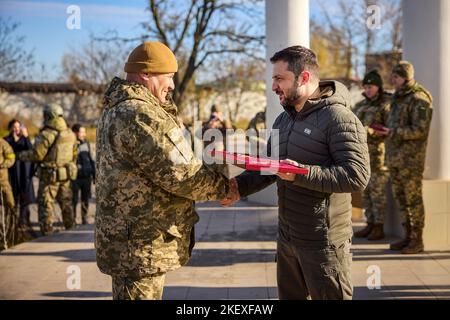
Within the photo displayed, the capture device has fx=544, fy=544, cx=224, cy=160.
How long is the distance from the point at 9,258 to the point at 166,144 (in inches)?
188

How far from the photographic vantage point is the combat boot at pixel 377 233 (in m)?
7.35

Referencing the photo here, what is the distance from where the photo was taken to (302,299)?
3.31 m

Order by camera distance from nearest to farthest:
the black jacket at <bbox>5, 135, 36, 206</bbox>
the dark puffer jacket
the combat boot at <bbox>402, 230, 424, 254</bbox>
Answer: the dark puffer jacket, the combat boot at <bbox>402, 230, 424, 254</bbox>, the black jacket at <bbox>5, 135, 36, 206</bbox>

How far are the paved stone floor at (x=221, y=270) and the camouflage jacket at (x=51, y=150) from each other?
143 centimetres

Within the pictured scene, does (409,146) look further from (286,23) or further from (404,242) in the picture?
(286,23)

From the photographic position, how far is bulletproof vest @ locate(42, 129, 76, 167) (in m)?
9.04

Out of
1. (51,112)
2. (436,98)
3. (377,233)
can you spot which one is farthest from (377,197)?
(51,112)

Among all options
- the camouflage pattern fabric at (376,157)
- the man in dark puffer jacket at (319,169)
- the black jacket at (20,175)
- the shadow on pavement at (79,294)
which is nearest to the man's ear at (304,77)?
the man in dark puffer jacket at (319,169)

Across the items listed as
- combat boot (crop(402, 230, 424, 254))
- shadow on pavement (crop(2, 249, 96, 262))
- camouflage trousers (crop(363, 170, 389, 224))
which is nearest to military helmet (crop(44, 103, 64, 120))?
shadow on pavement (crop(2, 249, 96, 262))

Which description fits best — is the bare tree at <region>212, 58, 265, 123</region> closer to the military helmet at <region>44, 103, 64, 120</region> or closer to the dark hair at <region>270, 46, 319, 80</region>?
the military helmet at <region>44, 103, 64, 120</region>

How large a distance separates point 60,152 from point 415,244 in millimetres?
5763

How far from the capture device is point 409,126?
6.37m

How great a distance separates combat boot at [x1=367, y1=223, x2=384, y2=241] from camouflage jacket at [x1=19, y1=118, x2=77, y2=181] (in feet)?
16.4
